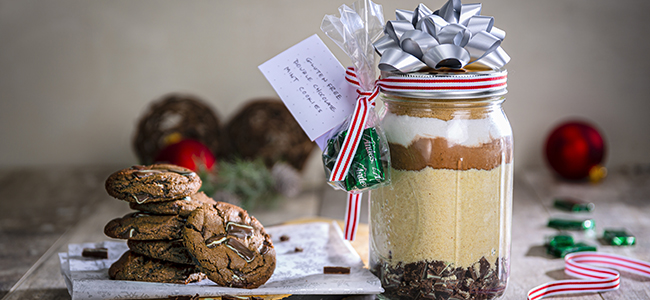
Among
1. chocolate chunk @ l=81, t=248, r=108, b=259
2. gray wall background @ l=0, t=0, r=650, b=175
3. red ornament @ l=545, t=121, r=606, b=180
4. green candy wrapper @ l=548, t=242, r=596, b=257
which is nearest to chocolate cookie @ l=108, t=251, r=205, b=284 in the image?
chocolate chunk @ l=81, t=248, r=108, b=259

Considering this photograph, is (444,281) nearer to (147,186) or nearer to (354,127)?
(354,127)

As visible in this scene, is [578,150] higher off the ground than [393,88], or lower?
lower

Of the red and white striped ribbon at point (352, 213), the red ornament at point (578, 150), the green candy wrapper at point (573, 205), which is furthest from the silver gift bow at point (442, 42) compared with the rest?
the red ornament at point (578, 150)

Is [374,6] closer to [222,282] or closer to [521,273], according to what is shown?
[222,282]

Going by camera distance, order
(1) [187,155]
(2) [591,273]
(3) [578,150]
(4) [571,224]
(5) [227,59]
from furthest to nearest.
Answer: (5) [227,59], (3) [578,150], (1) [187,155], (4) [571,224], (2) [591,273]

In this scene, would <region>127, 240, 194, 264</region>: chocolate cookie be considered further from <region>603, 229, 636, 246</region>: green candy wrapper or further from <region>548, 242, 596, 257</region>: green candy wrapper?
<region>603, 229, 636, 246</region>: green candy wrapper

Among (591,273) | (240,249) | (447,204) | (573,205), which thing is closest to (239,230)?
(240,249)
